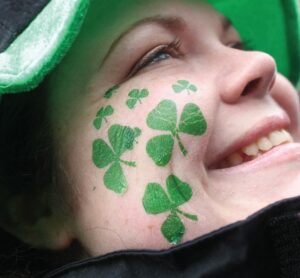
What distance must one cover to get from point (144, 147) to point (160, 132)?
40 millimetres

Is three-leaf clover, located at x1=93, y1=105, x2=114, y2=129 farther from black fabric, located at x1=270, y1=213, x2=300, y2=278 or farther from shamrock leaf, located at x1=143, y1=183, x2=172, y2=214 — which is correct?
black fabric, located at x1=270, y1=213, x2=300, y2=278

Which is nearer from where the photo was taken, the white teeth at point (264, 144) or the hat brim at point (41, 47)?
the hat brim at point (41, 47)

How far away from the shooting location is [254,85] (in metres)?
1.02

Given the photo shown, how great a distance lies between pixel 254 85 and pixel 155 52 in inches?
8.2

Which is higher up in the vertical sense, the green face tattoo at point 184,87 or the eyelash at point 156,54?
the eyelash at point 156,54

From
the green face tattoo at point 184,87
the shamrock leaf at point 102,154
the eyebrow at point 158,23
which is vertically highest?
the eyebrow at point 158,23

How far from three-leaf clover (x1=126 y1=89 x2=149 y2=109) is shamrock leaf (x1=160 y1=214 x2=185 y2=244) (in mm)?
229

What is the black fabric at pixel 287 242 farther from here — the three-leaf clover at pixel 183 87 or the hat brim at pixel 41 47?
the hat brim at pixel 41 47

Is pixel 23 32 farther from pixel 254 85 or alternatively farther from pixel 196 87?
pixel 254 85

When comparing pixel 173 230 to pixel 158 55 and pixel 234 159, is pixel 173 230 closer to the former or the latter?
pixel 234 159

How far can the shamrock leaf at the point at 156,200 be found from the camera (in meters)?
0.91

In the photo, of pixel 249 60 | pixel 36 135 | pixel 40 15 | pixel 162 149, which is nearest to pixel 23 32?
pixel 40 15

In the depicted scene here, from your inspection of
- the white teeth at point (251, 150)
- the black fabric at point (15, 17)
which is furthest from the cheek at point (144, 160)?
the black fabric at point (15, 17)

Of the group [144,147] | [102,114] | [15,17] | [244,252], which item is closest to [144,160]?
[144,147]
